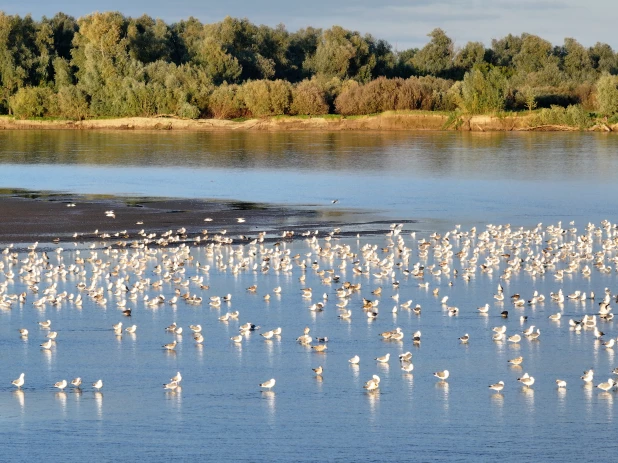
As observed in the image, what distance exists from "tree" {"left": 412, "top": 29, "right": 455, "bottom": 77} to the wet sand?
102 m

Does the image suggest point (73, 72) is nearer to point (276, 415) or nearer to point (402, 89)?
point (402, 89)

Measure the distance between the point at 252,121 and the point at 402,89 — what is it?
15.2m

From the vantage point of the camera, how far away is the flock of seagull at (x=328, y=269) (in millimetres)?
20438

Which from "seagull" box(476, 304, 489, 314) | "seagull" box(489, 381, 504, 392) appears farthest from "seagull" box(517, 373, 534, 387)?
"seagull" box(476, 304, 489, 314)

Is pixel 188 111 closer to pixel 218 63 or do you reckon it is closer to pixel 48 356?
pixel 218 63

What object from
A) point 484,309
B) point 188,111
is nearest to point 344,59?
point 188,111

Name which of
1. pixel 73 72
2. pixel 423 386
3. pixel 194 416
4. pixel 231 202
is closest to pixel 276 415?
pixel 194 416

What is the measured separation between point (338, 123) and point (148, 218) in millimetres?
70176

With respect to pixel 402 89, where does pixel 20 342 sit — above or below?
below

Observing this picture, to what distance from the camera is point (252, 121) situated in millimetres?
107312

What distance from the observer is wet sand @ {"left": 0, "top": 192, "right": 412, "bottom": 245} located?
33.2 m

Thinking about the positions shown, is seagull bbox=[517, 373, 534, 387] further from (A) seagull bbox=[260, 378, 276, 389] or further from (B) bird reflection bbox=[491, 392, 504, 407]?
(A) seagull bbox=[260, 378, 276, 389]

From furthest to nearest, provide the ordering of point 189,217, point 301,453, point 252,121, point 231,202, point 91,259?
point 252,121
point 231,202
point 189,217
point 91,259
point 301,453

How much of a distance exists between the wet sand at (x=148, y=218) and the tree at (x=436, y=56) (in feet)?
334
